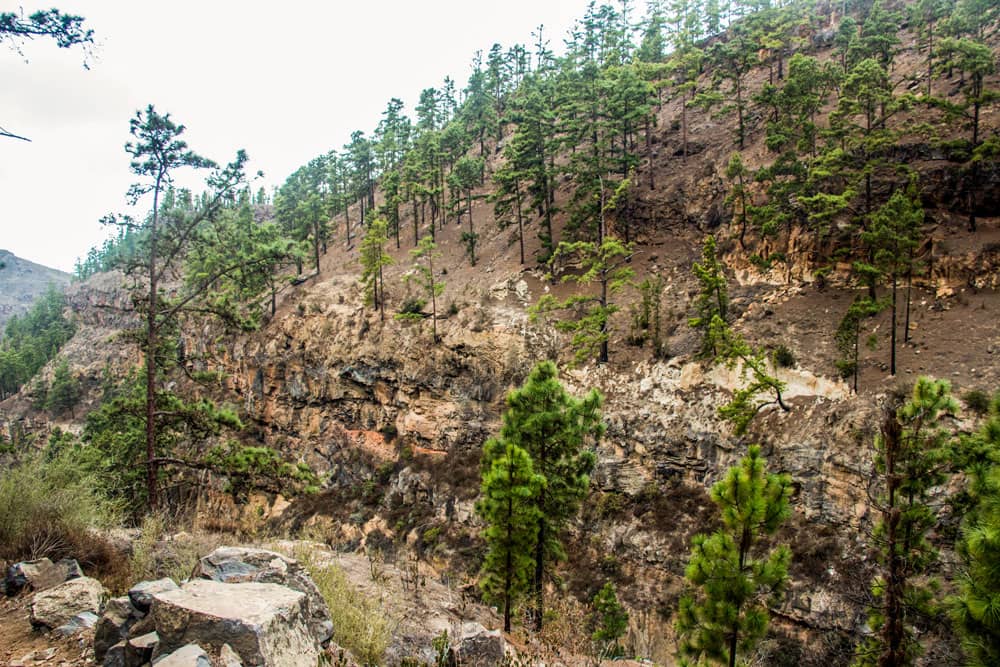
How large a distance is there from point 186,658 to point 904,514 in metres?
11.9

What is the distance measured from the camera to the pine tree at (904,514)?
8.10 metres

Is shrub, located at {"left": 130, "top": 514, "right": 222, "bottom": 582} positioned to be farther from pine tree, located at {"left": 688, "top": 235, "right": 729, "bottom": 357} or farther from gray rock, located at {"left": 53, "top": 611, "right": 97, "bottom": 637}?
pine tree, located at {"left": 688, "top": 235, "right": 729, "bottom": 357}

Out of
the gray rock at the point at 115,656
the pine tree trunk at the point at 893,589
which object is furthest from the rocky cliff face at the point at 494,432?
the gray rock at the point at 115,656

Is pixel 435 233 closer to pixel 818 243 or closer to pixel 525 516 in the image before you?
pixel 818 243

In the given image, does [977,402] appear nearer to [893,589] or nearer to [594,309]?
[893,589]

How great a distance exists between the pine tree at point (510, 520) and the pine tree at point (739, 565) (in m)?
4.25

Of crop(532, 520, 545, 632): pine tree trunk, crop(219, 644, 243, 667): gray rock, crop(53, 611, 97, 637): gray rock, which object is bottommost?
crop(532, 520, 545, 632): pine tree trunk

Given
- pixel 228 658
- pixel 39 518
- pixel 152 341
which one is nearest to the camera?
pixel 228 658

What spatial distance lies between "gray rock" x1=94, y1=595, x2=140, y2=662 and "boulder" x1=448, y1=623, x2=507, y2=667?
10.7 feet

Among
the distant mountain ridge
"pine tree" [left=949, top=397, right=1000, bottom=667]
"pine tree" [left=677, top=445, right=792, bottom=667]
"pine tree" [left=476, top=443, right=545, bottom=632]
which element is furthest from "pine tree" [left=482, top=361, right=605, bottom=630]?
the distant mountain ridge

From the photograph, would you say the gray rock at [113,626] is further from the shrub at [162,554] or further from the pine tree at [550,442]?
the pine tree at [550,442]

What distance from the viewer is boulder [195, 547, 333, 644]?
5.81 m

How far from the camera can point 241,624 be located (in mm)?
4496

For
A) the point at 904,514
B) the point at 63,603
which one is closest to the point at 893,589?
the point at 904,514
